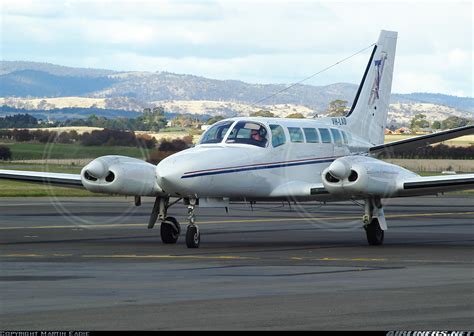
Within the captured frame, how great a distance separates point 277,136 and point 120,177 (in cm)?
393

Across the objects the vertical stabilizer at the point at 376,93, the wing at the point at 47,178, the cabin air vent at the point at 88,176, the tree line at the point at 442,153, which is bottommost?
the tree line at the point at 442,153

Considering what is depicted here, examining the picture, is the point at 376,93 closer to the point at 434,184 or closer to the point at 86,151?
the point at 434,184

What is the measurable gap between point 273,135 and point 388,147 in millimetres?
5324

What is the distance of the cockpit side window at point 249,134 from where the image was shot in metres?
25.7

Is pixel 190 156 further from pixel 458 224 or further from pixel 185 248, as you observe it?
pixel 458 224

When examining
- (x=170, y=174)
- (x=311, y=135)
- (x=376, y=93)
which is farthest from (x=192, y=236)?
(x=376, y=93)

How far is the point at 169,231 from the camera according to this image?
2622 centimetres

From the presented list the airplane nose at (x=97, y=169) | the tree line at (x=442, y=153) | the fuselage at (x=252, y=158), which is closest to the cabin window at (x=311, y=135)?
the fuselage at (x=252, y=158)

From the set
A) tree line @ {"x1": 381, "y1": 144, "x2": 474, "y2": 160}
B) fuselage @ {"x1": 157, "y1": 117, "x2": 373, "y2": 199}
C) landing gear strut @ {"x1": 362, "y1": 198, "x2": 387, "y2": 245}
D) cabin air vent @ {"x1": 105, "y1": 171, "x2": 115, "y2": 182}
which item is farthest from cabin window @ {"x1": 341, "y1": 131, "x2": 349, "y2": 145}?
tree line @ {"x1": 381, "y1": 144, "x2": 474, "y2": 160}

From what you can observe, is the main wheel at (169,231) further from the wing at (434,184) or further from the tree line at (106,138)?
→ the wing at (434,184)

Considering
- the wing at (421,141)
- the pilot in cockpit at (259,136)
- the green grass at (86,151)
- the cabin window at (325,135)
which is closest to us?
the pilot in cockpit at (259,136)

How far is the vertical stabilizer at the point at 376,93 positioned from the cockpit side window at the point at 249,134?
5.94 meters

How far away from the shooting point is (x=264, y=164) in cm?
2592

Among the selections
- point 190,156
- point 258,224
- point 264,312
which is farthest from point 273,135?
point 264,312
